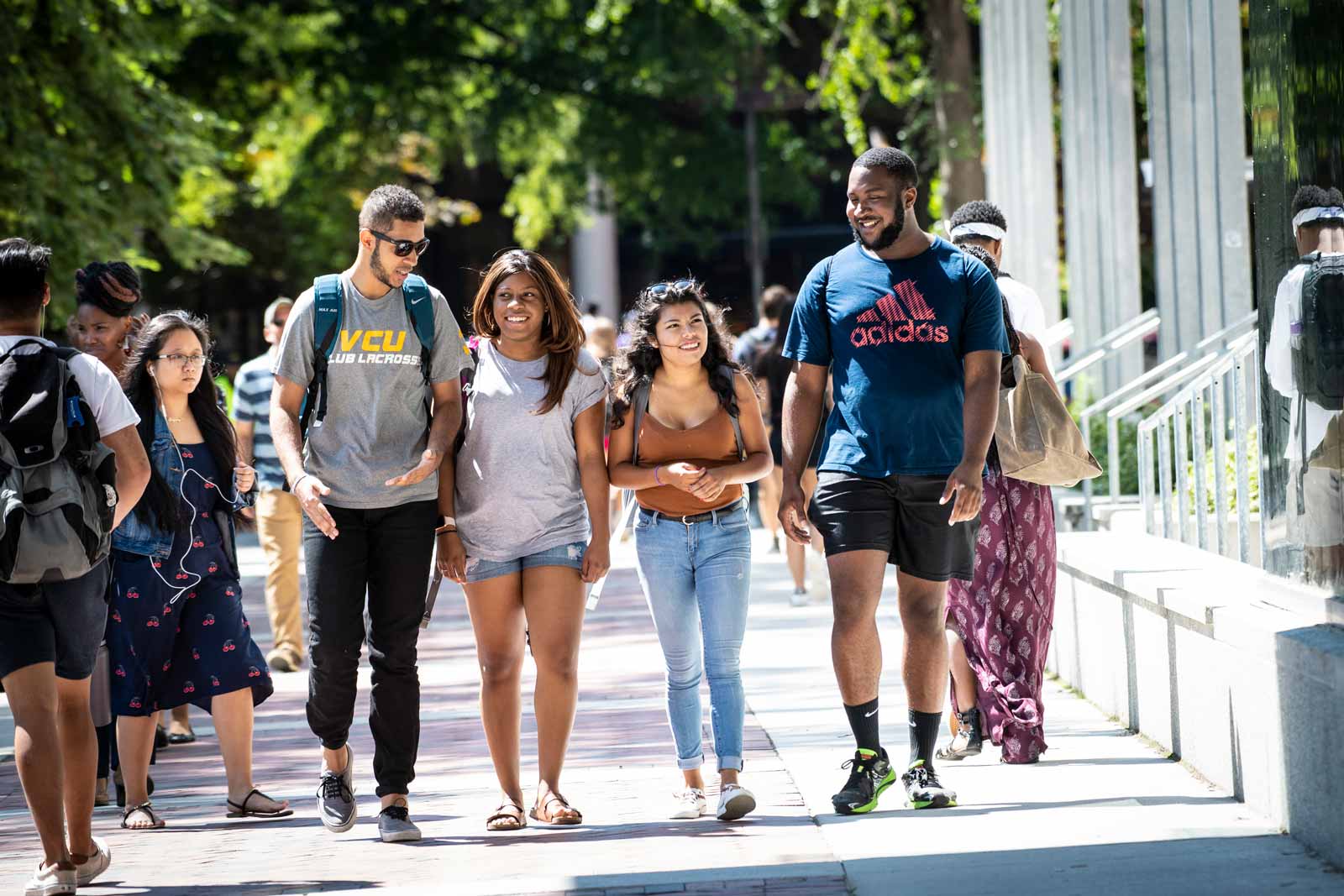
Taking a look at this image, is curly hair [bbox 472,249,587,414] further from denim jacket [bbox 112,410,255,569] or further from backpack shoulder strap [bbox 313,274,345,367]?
denim jacket [bbox 112,410,255,569]

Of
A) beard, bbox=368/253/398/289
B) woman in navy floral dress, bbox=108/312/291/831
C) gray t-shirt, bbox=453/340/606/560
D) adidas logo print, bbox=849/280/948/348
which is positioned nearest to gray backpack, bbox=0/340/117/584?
beard, bbox=368/253/398/289

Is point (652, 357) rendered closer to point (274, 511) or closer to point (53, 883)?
point (53, 883)

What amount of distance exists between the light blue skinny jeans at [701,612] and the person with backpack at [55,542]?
5.58ft

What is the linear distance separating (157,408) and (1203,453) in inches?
162

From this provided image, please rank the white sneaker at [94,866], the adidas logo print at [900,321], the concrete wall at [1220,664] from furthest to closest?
the adidas logo print at [900,321], the white sneaker at [94,866], the concrete wall at [1220,664]

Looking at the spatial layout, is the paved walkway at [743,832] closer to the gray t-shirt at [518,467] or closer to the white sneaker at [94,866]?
the white sneaker at [94,866]

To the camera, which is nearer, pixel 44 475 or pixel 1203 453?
pixel 44 475

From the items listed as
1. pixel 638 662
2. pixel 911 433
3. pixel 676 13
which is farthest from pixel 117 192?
pixel 911 433

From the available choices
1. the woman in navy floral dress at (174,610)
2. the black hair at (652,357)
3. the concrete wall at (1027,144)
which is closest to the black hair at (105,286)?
the woman in navy floral dress at (174,610)

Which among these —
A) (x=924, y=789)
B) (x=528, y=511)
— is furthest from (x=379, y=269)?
(x=924, y=789)

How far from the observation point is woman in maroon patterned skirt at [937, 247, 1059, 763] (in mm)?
7172

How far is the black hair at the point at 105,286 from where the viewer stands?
7430 millimetres

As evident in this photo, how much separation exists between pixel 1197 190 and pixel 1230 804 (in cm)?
784

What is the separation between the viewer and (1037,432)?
685 centimetres
